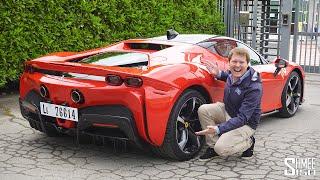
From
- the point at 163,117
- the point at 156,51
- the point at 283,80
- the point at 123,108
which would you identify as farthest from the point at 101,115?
the point at 283,80

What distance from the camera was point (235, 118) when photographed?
4539 mm

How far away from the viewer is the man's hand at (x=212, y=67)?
16.6 feet

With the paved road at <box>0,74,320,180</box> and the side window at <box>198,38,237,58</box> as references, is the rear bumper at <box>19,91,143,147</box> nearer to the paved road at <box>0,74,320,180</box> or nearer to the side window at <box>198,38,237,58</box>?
the paved road at <box>0,74,320,180</box>

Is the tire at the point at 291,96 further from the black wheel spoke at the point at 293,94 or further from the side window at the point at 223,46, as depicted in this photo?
the side window at the point at 223,46

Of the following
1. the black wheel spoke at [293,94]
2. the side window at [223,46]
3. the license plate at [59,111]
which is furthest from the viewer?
the black wheel spoke at [293,94]

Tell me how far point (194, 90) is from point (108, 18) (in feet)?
13.9

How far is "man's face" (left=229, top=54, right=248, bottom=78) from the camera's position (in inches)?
183

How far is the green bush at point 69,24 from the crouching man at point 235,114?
12.0 feet

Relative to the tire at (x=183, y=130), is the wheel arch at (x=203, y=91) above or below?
above

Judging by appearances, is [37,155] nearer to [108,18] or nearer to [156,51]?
[156,51]

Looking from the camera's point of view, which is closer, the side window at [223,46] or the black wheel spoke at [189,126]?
the black wheel spoke at [189,126]

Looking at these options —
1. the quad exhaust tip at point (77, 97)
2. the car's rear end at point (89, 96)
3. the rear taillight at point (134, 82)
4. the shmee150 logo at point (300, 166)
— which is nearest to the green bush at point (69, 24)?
the car's rear end at point (89, 96)

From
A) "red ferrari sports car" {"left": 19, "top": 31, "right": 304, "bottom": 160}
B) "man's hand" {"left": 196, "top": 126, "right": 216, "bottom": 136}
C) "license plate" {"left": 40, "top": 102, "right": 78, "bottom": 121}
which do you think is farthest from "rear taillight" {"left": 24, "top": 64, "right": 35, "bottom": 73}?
"man's hand" {"left": 196, "top": 126, "right": 216, "bottom": 136}

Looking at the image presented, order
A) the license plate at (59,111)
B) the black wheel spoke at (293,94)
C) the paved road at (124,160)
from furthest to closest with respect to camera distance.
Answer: the black wheel spoke at (293,94)
the license plate at (59,111)
the paved road at (124,160)
